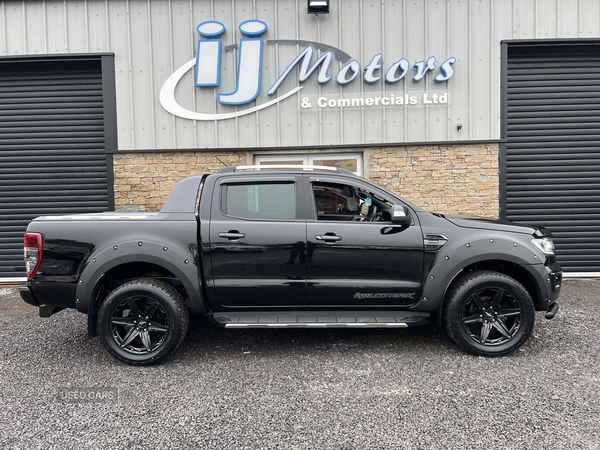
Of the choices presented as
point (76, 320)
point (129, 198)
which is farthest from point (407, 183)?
point (76, 320)

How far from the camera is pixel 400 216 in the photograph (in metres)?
3.77

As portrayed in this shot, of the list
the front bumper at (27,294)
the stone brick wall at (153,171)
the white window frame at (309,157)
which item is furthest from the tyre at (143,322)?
the white window frame at (309,157)

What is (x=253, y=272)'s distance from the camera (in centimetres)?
387

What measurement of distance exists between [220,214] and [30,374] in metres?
2.22

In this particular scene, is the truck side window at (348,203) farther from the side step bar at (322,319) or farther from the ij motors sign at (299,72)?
the ij motors sign at (299,72)

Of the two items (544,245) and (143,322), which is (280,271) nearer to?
(143,322)

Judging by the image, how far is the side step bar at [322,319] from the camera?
12.5ft

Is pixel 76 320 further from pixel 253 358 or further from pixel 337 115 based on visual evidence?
pixel 337 115

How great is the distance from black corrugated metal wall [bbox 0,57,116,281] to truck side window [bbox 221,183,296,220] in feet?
15.3

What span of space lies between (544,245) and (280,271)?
2.59 metres

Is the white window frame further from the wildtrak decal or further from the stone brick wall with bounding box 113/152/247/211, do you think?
the wildtrak decal

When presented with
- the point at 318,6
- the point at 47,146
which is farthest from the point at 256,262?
the point at 47,146

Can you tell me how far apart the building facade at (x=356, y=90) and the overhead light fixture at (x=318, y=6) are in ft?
0.42

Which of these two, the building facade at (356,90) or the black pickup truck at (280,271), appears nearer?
the black pickup truck at (280,271)
